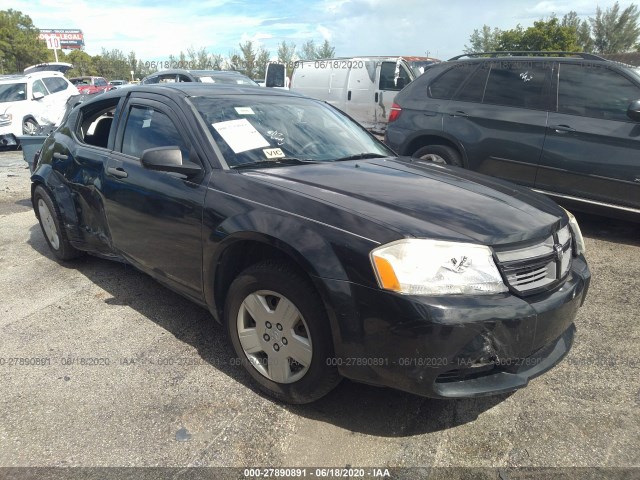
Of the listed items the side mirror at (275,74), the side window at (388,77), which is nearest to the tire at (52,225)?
the side window at (388,77)

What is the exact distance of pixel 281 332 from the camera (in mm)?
2490

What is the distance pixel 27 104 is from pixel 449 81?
37.0 feet

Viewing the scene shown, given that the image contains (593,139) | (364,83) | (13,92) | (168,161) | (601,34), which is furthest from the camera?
(601,34)

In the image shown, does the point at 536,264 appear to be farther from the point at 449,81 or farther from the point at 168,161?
the point at 449,81

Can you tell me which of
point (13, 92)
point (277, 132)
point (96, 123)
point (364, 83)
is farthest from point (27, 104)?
point (277, 132)

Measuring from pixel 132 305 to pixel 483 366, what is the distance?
2667mm

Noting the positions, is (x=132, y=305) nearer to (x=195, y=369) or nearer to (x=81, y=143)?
(x=195, y=369)

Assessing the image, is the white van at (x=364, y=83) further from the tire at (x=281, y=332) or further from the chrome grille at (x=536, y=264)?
the tire at (x=281, y=332)

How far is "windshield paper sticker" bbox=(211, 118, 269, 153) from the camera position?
3016mm

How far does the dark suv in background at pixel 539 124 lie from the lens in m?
4.99

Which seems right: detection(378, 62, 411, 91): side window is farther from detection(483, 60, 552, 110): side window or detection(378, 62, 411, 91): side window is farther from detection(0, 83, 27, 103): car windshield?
detection(0, 83, 27, 103): car windshield

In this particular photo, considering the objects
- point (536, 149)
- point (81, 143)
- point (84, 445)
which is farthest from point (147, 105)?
point (536, 149)

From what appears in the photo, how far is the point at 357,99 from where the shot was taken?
1124 cm

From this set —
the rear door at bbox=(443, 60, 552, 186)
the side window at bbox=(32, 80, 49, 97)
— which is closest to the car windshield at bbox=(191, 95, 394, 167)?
the rear door at bbox=(443, 60, 552, 186)
